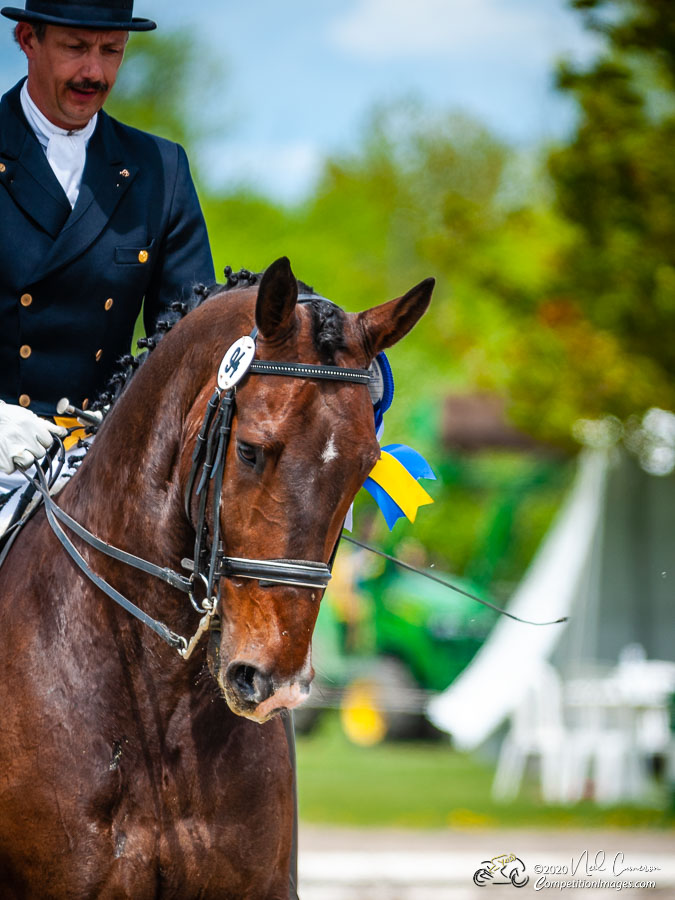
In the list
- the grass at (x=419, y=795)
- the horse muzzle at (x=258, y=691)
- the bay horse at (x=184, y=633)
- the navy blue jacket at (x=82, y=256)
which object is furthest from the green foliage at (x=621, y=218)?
the horse muzzle at (x=258, y=691)

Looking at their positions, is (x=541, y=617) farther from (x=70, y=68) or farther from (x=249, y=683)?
(x=249, y=683)

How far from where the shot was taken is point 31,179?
12.4ft

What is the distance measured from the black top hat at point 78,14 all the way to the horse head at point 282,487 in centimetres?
116

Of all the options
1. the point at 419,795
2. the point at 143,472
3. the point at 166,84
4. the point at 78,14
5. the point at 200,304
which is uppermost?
the point at 166,84

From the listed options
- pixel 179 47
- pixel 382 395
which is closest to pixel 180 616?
pixel 382 395

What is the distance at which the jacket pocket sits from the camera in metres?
3.84

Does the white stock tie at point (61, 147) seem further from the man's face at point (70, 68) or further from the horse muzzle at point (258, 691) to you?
the horse muzzle at point (258, 691)

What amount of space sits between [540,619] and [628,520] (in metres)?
1.43

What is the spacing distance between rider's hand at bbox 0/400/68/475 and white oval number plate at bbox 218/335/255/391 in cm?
73

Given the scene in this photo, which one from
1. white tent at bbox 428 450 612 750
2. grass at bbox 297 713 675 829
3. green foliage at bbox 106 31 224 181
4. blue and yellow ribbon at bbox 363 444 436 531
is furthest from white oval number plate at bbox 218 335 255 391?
green foliage at bbox 106 31 224 181

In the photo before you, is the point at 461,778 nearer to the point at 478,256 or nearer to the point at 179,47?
the point at 478,256

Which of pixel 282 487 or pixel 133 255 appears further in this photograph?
pixel 133 255

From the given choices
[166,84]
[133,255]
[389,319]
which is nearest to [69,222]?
[133,255]

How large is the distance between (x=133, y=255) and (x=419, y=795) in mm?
10766
